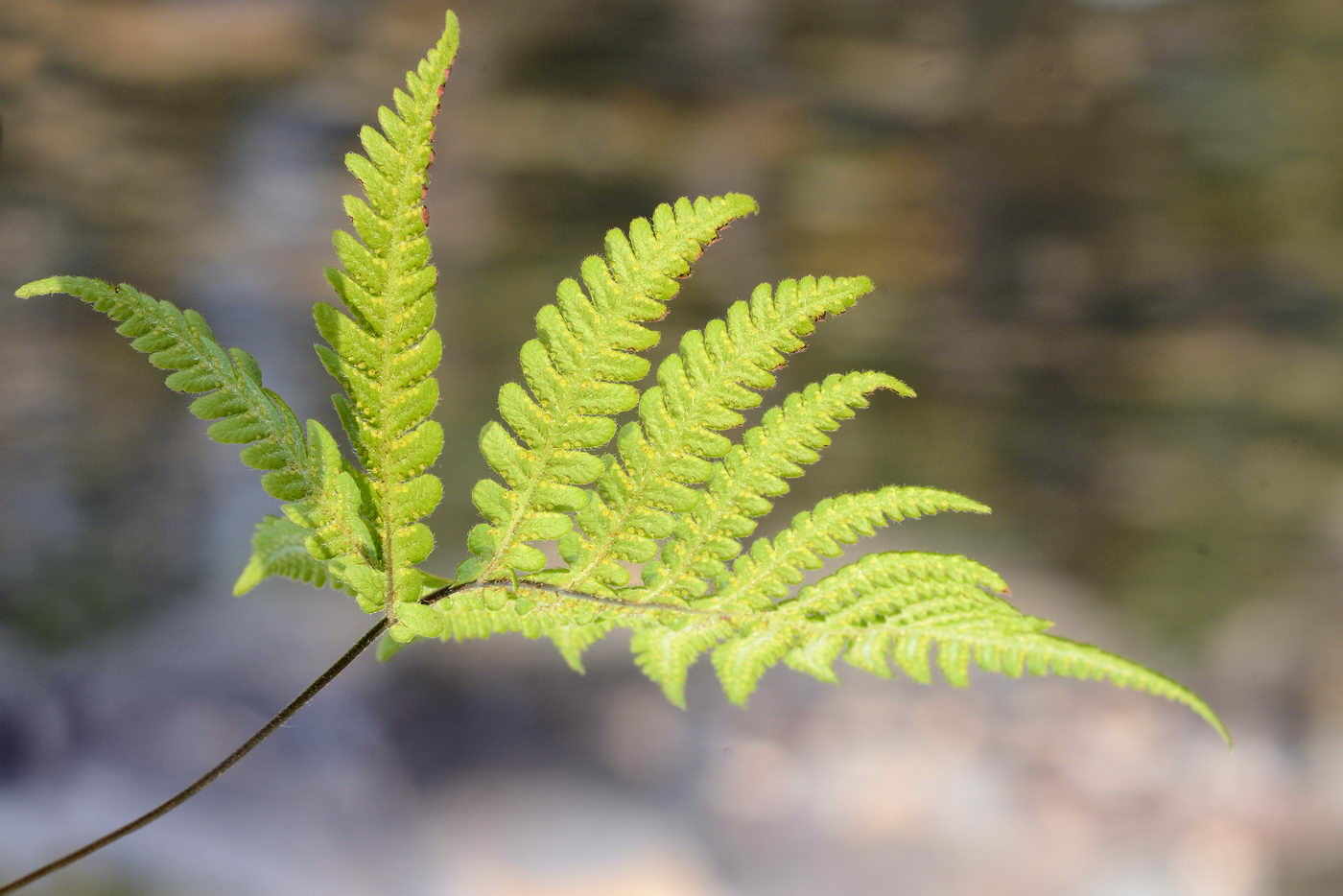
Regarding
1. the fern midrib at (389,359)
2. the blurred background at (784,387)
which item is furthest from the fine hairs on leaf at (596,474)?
the blurred background at (784,387)

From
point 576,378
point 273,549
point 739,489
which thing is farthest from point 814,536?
point 273,549

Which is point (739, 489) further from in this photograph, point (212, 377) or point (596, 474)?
point (212, 377)

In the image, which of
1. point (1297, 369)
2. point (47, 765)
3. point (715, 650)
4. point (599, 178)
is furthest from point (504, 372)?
point (1297, 369)

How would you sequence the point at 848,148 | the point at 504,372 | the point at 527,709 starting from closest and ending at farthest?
the point at 527,709, the point at 504,372, the point at 848,148

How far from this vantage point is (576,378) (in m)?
0.41

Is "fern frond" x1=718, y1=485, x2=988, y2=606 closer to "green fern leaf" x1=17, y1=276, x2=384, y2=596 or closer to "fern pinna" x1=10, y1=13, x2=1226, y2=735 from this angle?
"fern pinna" x1=10, y1=13, x2=1226, y2=735

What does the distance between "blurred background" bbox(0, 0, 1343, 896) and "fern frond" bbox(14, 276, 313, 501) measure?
1.60 metres

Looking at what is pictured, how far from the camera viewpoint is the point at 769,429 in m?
0.47

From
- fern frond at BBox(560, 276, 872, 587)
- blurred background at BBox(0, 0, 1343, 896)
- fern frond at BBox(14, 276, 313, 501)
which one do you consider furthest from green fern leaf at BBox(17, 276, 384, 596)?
blurred background at BBox(0, 0, 1343, 896)

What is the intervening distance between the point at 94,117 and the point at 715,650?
7.34ft

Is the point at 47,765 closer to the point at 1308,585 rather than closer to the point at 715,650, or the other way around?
the point at 715,650

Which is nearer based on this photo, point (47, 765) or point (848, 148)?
point (47, 765)

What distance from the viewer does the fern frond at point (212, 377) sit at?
0.35 meters

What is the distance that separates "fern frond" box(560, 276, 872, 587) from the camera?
428 millimetres
